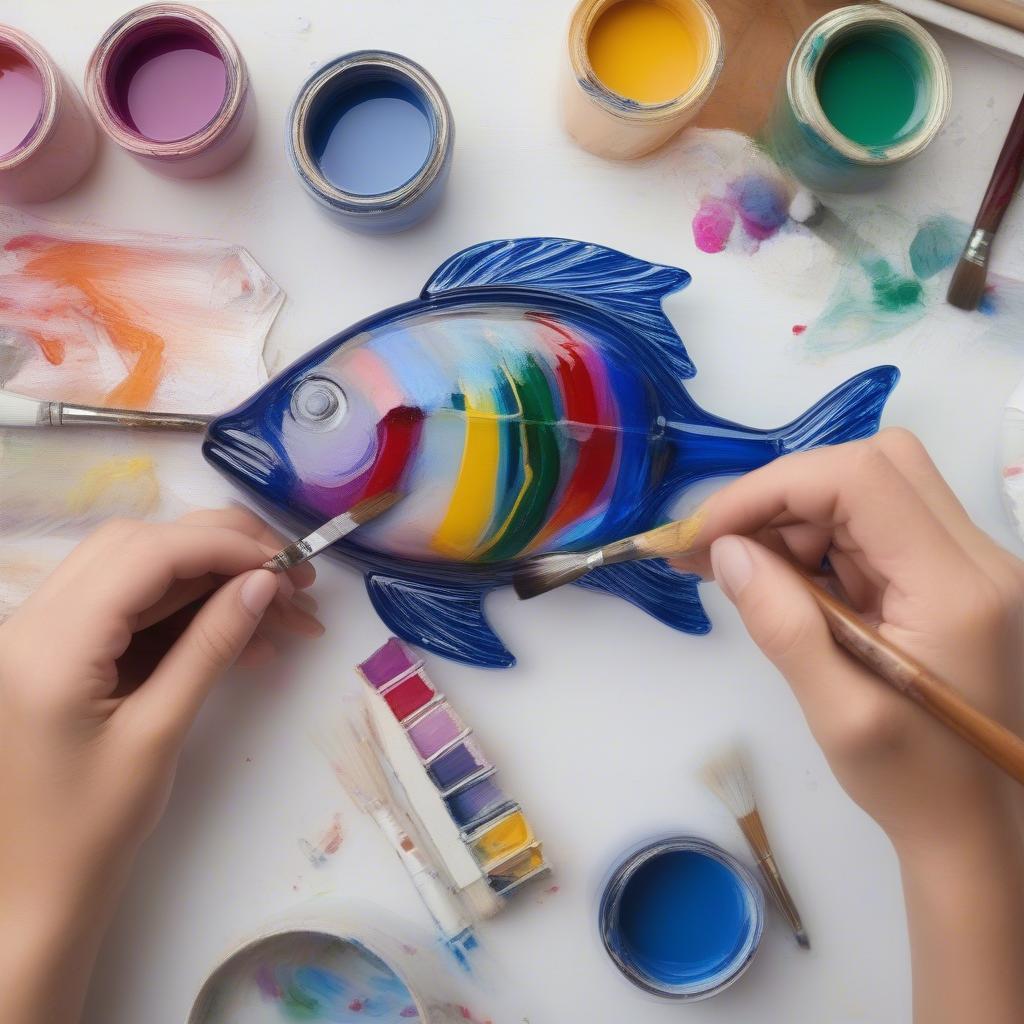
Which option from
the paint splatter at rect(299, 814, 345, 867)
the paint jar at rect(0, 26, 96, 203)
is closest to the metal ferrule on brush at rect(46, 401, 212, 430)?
the paint jar at rect(0, 26, 96, 203)

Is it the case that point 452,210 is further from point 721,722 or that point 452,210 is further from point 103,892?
point 103,892

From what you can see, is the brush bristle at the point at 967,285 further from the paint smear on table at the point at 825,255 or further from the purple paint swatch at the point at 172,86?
the purple paint swatch at the point at 172,86

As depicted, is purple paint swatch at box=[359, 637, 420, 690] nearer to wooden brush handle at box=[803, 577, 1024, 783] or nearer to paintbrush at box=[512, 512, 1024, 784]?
paintbrush at box=[512, 512, 1024, 784]

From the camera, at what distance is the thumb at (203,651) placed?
811mm

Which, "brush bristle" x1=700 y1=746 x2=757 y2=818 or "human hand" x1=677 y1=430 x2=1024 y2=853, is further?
"brush bristle" x1=700 y1=746 x2=757 y2=818

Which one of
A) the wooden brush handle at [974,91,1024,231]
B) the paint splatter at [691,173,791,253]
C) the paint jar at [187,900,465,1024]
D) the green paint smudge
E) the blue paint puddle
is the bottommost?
the paint jar at [187,900,465,1024]

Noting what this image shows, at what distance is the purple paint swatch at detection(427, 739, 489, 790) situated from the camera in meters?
0.91

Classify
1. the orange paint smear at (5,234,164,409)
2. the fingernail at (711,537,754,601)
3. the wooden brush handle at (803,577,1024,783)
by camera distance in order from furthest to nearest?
the orange paint smear at (5,234,164,409) → the fingernail at (711,537,754,601) → the wooden brush handle at (803,577,1024,783)

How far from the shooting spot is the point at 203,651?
821 millimetres

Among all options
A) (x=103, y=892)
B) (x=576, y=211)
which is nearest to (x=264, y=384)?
(x=576, y=211)

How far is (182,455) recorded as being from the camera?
96 cm

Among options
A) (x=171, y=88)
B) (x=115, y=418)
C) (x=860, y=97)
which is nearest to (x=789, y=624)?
(x=860, y=97)

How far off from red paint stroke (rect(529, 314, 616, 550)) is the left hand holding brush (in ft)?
0.97

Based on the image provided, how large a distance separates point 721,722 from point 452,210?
0.62 metres
